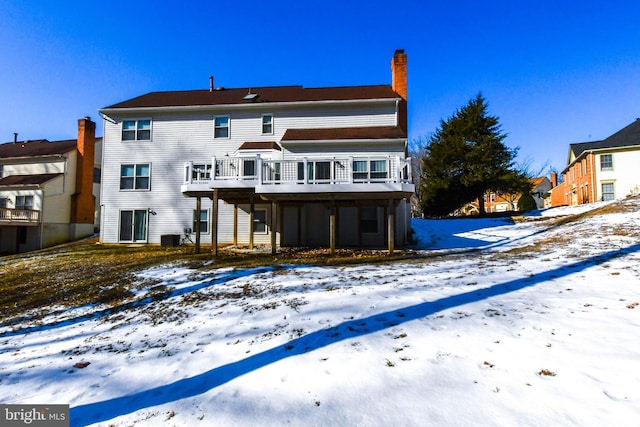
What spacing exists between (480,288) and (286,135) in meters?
11.6

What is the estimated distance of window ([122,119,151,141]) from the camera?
17.6 meters

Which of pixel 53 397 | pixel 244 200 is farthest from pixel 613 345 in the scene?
pixel 244 200

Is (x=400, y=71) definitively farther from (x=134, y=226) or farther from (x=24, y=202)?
(x=24, y=202)

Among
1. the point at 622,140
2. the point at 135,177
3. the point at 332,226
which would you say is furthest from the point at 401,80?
the point at 622,140

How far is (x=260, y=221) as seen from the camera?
16.5 m

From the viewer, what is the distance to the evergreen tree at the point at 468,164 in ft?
84.6

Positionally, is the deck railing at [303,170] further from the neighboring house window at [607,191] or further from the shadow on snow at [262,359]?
the neighboring house window at [607,191]

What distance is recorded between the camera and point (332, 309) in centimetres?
559

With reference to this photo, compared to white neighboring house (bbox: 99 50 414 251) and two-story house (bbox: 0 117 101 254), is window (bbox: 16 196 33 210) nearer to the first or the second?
two-story house (bbox: 0 117 101 254)

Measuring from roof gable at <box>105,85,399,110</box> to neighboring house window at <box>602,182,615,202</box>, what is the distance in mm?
20476

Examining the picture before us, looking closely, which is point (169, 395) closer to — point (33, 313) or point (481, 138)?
point (33, 313)

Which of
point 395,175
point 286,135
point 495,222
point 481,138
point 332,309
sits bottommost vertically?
point 332,309

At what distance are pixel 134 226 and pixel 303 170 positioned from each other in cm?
1006

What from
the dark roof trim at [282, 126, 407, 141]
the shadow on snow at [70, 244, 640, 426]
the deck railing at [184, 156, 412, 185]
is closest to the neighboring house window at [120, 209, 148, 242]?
the deck railing at [184, 156, 412, 185]
